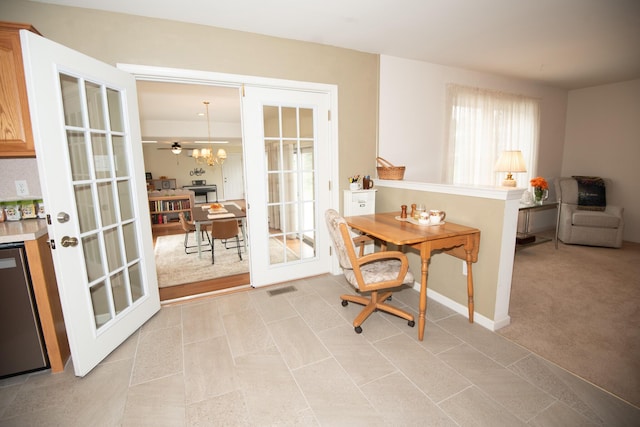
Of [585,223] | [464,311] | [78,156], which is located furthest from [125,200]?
[585,223]

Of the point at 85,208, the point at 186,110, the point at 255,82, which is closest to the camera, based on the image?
the point at 85,208

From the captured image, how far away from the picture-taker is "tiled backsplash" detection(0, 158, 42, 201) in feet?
7.48

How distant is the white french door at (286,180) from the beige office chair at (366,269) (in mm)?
1048

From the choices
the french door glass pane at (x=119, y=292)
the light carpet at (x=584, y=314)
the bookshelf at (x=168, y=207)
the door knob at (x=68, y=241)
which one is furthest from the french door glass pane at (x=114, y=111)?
the bookshelf at (x=168, y=207)

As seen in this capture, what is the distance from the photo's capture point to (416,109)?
3.73 metres

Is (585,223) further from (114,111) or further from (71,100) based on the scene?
(71,100)

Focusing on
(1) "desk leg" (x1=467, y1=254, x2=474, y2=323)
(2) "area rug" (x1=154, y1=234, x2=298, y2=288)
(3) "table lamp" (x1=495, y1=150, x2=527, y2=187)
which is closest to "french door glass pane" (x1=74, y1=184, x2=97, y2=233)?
(2) "area rug" (x1=154, y1=234, x2=298, y2=288)

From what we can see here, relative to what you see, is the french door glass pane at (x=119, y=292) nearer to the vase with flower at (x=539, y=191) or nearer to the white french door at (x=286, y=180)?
the white french door at (x=286, y=180)

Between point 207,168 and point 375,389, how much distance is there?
11082 mm

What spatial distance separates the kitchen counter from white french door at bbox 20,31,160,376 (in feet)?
0.70

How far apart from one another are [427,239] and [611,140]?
5.26m

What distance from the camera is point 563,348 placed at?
2068mm

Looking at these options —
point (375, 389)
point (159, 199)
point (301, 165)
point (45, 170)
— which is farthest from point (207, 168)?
point (375, 389)

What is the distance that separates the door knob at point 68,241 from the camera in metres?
1.74
